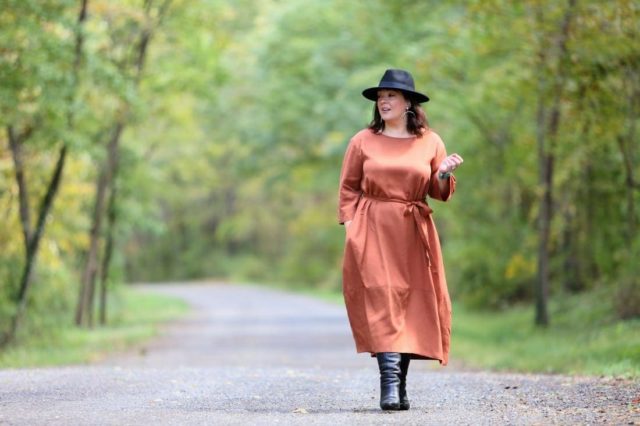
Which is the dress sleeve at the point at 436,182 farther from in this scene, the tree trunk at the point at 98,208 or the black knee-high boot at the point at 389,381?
the tree trunk at the point at 98,208

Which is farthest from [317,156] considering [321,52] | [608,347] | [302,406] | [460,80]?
[302,406]

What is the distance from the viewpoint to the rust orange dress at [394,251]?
322 inches

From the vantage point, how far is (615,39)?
14.8 metres

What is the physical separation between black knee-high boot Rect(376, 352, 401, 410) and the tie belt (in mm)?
722

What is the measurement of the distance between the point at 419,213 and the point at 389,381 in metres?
1.19

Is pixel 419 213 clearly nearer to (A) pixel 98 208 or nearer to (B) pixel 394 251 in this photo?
(B) pixel 394 251

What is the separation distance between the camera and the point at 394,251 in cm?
827

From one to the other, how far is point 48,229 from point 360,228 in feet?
46.4

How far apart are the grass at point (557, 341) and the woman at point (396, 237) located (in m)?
3.23

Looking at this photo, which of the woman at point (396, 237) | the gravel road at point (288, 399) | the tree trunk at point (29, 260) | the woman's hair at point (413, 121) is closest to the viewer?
the gravel road at point (288, 399)

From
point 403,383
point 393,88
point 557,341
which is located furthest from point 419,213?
point 557,341

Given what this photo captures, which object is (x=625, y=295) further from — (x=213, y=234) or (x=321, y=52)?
(x=213, y=234)

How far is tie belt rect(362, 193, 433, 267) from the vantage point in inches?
326

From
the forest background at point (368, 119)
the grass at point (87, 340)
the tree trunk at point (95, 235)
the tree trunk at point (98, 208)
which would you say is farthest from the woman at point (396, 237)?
the tree trunk at point (95, 235)
